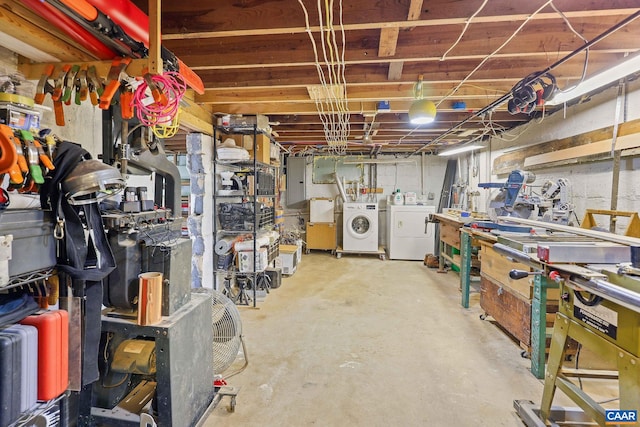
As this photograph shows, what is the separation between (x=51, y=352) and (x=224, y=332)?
3.29ft

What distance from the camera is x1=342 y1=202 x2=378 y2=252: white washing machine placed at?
18.9ft

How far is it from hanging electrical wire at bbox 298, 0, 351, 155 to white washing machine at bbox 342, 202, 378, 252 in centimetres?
196

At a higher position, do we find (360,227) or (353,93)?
(353,93)

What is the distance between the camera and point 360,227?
230 inches

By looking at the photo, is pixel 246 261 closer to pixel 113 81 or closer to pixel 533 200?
pixel 113 81

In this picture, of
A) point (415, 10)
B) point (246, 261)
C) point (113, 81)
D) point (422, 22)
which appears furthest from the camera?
point (246, 261)

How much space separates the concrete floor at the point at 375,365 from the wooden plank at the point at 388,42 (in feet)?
7.19

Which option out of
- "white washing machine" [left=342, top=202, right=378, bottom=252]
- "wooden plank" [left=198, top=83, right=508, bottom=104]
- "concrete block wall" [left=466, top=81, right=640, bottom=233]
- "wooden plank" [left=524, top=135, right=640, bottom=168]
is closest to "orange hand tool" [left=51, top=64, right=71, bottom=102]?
"wooden plank" [left=198, top=83, right=508, bottom=104]

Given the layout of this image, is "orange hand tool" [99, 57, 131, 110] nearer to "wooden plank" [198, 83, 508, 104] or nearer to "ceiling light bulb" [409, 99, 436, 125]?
"wooden plank" [198, 83, 508, 104]

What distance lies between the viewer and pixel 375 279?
4.38 meters

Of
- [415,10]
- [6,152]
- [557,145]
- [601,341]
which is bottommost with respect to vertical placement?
[601,341]

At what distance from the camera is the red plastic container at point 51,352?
0.96 m

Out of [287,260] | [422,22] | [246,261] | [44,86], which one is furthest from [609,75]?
[287,260]

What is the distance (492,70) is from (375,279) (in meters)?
2.96
